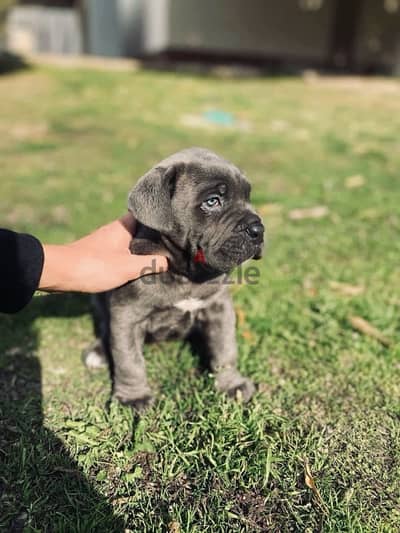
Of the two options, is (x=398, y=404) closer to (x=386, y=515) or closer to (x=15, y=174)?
(x=386, y=515)

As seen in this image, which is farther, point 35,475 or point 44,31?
point 44,31

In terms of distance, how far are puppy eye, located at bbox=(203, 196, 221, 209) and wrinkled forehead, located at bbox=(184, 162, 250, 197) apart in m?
0.06

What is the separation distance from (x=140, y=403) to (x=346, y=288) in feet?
7.29

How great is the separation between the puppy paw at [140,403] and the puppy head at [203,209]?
88 centimetres

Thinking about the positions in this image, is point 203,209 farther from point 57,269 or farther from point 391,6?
point 391,6

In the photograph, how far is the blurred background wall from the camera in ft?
62.2

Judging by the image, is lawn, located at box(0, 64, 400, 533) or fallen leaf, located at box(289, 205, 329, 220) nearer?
lawn, located at box(0, 64, 400, 533)

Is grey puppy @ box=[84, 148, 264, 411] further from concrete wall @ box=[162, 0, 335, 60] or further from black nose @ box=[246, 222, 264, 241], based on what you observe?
concrete wall @ box=[162, 0, 335, 60]

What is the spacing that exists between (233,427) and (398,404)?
103 cm

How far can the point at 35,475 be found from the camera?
2695 mm

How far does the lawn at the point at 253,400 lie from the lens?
255cm

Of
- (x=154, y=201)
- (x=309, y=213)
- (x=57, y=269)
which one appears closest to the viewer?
(x=57, y=269)

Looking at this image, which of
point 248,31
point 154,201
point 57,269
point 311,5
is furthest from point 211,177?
point 311,5

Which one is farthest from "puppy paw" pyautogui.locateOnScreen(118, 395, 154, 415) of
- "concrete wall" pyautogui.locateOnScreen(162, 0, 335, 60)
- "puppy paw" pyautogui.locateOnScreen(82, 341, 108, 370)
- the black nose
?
"concrete wall" pyautogui.locateOnScreen(162, 0, 335, 60)
